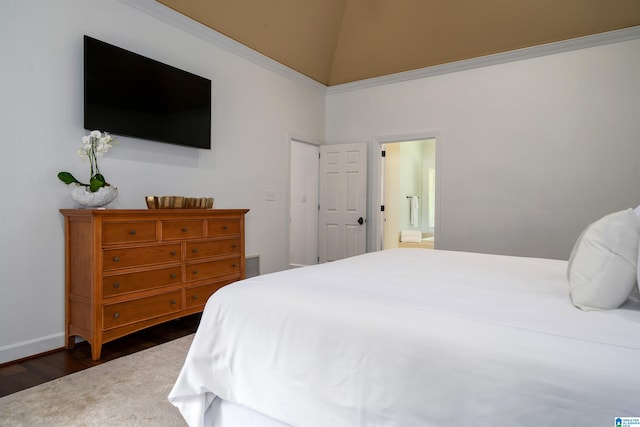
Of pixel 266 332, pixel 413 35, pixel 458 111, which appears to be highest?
pixel 413 35

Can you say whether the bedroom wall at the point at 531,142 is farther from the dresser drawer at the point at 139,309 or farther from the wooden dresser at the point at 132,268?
the dresser drawer at the point at 139,309

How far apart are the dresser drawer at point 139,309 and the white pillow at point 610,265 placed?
2.74 m

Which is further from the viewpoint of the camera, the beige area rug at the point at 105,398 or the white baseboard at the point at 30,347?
the white baseboard at the point at 30,347

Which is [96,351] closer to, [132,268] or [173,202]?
[132,268]

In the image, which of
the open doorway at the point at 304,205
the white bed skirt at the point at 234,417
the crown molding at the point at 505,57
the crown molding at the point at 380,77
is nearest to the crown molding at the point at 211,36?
the crown molding at the point at 380,77

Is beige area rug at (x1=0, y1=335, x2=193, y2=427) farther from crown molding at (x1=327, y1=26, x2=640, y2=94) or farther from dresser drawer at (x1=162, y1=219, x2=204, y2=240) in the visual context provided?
crown molding at (x1=327, y1=26, x2=640, y2=94)

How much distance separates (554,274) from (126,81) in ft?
11.2

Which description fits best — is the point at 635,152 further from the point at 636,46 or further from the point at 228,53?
the point at 228,53

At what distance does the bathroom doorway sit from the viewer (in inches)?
262

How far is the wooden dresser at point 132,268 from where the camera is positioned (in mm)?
2568

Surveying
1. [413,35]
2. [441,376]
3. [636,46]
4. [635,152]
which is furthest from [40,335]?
[636,46]

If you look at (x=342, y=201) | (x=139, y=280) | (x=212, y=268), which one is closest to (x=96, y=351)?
(x=139, y=280)

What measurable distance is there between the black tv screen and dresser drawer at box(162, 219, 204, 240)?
0.87 metres

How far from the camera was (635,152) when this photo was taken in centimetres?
392
